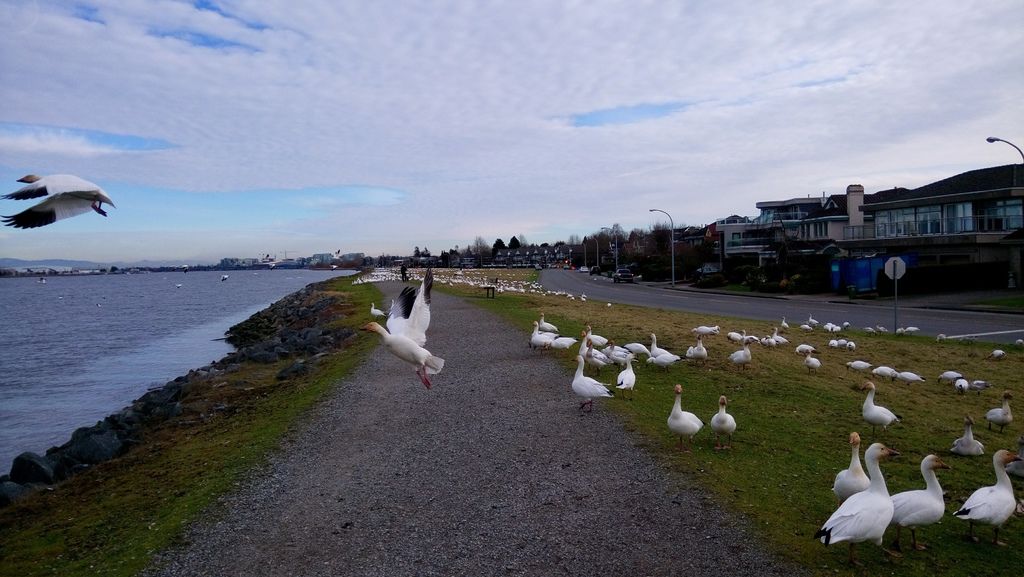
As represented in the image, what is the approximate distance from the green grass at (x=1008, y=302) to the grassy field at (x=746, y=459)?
686 inches

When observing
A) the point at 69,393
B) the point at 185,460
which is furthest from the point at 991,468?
the point at 69,393

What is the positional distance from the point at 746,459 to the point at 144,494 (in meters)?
9.00

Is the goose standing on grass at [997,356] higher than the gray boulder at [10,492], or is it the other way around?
the goose standing on grass at [997,356]

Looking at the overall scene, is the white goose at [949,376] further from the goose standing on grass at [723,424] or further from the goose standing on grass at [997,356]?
the goose standing on grass at [723,424]

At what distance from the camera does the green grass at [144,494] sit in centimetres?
751

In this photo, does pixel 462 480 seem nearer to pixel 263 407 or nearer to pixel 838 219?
pixel 263 407

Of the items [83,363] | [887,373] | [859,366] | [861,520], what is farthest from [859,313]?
[83,363]

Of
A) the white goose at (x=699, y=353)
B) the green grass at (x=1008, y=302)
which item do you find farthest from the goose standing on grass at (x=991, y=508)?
the green grass at (x=1008, y=302)

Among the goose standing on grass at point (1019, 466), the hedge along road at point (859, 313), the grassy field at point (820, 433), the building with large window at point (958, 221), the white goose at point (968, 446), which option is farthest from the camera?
the building with large window at point (958, 221)

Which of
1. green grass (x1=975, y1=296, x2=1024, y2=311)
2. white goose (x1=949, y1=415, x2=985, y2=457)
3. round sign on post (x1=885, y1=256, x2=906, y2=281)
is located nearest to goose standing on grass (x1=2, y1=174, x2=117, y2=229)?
white goose (x1=949, y1=415, x2=985, y2=457)

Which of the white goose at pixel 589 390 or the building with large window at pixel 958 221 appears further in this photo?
the building with large window at pixel 958 221

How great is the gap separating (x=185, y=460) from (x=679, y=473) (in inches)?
340

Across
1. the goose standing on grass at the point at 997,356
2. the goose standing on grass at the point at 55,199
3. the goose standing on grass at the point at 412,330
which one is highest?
the goose standing on grass at the point at 55,199

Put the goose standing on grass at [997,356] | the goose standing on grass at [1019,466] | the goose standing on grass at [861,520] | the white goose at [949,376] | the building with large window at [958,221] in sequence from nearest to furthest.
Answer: the goose standing on grass at [861,520] → the goose standing on grass at [1019,466] → the white goose at [949,376] → the goose standing on grass at [997,356] → the building with large window at [958,221]
